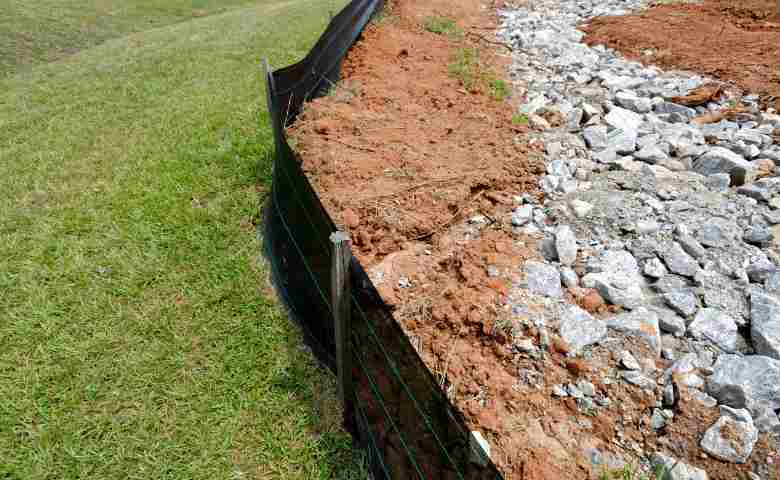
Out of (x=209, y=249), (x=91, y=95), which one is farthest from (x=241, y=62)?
(x=209, y=249)

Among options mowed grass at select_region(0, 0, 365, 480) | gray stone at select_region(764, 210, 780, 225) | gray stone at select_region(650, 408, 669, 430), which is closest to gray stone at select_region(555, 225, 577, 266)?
gray stone at select_region(650, 408, 669, 430)

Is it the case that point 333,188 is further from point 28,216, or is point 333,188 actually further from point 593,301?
point 28,216

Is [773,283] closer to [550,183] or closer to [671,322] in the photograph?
[671,322]

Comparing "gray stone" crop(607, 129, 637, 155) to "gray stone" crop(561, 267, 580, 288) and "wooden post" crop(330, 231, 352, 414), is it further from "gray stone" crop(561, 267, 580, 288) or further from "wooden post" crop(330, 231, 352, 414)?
"wooden post" crop(330, 231, 352, 414)

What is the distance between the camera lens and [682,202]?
3.33m

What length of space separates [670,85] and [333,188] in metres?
4.18

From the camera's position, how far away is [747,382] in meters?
2.16

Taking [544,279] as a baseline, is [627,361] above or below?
below

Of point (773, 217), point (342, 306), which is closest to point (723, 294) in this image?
point (773, 217)

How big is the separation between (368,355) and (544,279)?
52.4 inches

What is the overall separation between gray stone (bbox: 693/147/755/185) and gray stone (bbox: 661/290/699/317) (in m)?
1.51

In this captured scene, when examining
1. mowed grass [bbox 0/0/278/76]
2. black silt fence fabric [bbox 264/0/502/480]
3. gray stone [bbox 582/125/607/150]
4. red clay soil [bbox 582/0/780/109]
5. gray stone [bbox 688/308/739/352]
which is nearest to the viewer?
black silt fence fabric [bbox 264/0/502/480]

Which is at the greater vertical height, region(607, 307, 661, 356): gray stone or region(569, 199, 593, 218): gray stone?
region(569, 199, 593, 218): gray stone

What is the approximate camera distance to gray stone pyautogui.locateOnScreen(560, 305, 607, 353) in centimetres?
247
